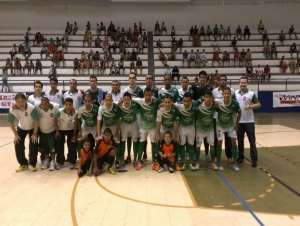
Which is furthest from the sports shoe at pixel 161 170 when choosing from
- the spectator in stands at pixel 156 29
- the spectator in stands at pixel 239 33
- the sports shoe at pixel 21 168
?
the spectator in stands at pixel 239 33

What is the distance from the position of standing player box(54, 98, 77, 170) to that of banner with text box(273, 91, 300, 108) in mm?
12956

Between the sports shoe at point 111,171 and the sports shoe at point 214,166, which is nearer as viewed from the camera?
the sports shoe at point 111,171

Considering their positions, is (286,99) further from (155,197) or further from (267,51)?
(155,197)

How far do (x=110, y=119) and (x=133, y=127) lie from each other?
519mm

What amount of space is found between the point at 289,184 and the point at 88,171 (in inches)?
143

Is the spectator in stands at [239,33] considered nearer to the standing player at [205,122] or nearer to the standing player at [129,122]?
the standing player at [205,122]

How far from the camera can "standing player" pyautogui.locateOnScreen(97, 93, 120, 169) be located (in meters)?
5.61

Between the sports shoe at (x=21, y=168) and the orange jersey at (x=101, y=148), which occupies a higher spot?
the orange jersey at (x=101, y=148)

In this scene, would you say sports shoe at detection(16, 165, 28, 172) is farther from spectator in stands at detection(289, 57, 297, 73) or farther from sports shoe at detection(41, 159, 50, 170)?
spectator in stands at detection(289, 57, 297, 73)

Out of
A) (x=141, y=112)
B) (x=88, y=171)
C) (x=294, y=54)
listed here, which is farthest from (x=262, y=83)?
(x=88, y=171)

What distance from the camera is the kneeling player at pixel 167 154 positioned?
18.2ft

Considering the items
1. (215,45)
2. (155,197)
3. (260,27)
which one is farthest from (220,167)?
(260,27)

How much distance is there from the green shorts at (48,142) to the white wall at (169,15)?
18.6 meters

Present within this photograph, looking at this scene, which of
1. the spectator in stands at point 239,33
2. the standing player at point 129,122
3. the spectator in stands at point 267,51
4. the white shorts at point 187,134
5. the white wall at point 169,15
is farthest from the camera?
the white wall at point 169,15
